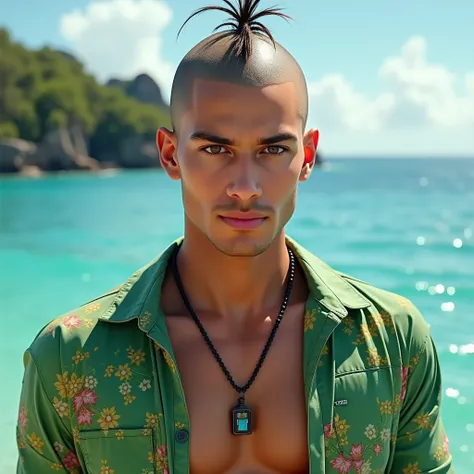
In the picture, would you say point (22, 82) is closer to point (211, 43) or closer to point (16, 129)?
point (16, 129)

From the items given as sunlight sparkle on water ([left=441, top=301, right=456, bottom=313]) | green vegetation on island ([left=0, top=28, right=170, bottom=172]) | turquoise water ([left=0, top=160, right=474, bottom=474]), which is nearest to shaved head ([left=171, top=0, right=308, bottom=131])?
turquoise water ([left=0, top=160, right=474, bottom=474])

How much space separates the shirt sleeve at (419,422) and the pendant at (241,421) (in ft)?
1.32

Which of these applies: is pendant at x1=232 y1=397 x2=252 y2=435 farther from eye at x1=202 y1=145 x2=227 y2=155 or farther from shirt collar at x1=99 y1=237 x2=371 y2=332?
eye at x1=202 y1=145 x2=227 y2=155

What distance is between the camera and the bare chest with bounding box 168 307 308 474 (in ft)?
6.20

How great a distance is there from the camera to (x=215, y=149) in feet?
6.13

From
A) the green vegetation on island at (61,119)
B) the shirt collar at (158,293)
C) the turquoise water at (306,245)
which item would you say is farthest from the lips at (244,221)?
the green vegetation on island at (61,119)

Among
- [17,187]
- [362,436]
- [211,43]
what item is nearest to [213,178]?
[211,43]

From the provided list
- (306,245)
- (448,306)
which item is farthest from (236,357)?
(306,245)

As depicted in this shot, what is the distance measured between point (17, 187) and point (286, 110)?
40137 millimetres

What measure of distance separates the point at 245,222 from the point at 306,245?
15.3 metres

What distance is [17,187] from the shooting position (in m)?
40.1

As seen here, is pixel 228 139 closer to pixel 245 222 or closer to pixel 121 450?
pixel 245 222

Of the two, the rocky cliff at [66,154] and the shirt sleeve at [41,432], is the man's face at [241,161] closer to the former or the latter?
the shirt sleeve at [41,432]

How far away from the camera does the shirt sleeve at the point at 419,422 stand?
1.93m
